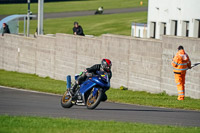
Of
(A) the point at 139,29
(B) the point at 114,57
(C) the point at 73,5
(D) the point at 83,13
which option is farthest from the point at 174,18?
(C) the point at 73,5

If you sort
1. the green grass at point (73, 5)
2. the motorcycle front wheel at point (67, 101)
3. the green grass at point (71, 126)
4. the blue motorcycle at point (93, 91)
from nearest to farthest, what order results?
the green grass at point (71, 126), the blue motorcycle at point (93, 91), the motorcycle front wheel at point (67, 101), the green grass at point (73, 5)

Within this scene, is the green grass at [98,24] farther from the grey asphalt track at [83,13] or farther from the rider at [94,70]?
the rider at [94,70]

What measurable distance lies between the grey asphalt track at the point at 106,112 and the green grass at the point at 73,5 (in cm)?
5597

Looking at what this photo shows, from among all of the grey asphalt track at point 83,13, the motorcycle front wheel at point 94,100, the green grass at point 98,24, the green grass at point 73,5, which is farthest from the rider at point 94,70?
the grey asphalt track at point 83,13

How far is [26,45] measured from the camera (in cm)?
3409

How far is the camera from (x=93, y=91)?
50.0 feet

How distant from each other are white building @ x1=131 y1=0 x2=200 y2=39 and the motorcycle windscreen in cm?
1581

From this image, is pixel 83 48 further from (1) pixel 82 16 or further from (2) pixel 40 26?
(1) pixel 82 16

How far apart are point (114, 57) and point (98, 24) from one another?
131 ft

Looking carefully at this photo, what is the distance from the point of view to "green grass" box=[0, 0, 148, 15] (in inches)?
2986

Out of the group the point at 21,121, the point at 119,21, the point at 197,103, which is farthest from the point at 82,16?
the point at 21,121

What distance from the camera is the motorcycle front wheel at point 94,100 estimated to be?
1510cm

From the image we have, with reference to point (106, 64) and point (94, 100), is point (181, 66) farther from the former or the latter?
point (94, 100)

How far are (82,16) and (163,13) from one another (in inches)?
1549
